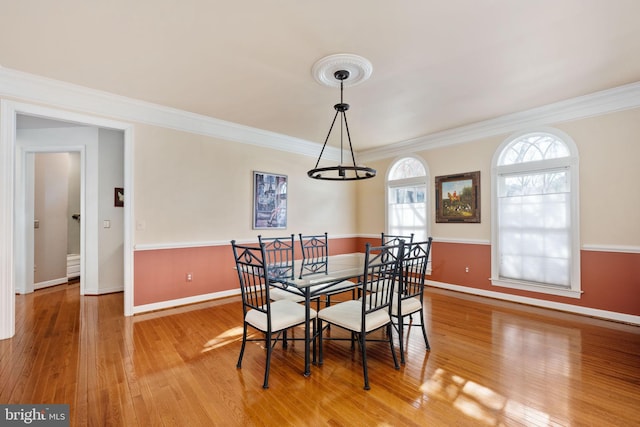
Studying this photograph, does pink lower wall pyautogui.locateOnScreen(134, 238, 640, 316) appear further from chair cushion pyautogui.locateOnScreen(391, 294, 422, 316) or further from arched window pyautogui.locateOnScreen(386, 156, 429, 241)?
chair cushion pyautogui.locateOnScreen(391, 294, 422, 316)

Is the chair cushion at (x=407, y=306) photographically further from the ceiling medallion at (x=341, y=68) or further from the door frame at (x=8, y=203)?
the door frame at (x=8, y=203)

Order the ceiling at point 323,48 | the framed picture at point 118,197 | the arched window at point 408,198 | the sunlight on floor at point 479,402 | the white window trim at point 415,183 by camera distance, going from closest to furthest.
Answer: the sunlight on floor at point 479,402 → the ceiling at point 323,48 → the framed picture at point 118,197 → the white window trim at point 415,183 → the arched window at point 408,198

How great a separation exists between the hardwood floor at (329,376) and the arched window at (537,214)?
2.28 ft

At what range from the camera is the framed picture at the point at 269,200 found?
477cm

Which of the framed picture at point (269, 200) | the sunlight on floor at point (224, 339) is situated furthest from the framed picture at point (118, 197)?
the sunlight on floor at point (224, 339)

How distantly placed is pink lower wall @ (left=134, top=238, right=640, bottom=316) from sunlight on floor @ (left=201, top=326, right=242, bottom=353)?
133 cm

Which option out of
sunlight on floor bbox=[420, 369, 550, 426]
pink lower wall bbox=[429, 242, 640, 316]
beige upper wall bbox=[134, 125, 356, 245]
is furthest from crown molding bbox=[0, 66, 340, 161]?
pink lower wall bbox=[429, 242, 640, 316]

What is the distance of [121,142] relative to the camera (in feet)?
15.6

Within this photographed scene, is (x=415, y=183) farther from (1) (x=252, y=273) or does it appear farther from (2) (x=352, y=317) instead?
(1) (x=252, y=273)

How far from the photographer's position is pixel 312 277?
247cm

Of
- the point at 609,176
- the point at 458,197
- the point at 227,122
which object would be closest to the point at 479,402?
the point at 609,176

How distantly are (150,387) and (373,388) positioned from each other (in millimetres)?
1618

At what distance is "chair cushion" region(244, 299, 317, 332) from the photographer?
222cm

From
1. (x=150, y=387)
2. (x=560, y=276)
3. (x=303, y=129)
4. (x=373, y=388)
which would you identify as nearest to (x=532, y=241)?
(x=560, y=276)
